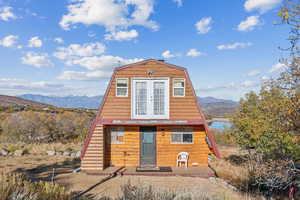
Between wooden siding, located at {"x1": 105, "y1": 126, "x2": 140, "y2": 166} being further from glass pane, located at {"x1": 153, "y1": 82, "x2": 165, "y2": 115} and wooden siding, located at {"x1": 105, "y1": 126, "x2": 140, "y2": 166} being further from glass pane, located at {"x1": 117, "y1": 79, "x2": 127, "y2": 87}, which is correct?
glass pane, located at {"x1": 117, "y1": 79, "x2": 127, "y2": 87}

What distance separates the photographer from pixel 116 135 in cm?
995

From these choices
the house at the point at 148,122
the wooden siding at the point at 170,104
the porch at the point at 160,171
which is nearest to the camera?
the porch at the point at 160,171

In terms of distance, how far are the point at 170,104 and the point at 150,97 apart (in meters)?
1.11

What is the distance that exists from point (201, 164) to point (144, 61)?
635 cm

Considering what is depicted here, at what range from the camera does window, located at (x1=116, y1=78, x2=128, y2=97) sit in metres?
9.66

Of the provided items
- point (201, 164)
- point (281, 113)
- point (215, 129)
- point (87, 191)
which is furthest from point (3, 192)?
point (215, 129)

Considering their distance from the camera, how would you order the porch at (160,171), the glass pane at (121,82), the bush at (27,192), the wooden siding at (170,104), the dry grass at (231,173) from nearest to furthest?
1. the bush at (27,192)
2. the dry grass at (231,173)
3. the porch at (160,171)
4. the wooden siding at (170,104)
5. the glass pane at (121,82)

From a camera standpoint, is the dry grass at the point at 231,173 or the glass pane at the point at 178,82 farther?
the glass pane at the point at 178,82

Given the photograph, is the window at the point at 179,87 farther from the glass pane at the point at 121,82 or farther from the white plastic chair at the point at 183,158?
the white plastic chair at the point at 183,158

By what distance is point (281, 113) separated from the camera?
13.0 ft

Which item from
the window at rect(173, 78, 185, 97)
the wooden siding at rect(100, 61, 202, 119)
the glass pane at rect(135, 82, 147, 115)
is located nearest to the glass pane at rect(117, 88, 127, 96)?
the wooden siding at rect(100, 61, 202, 119)

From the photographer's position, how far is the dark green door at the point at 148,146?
32.6ft

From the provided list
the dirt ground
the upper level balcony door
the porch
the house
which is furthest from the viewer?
the upper level balcony door

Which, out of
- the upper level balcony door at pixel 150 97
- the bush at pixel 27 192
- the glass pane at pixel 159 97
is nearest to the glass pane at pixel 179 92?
the upper level balcony door at pixel 150 97
